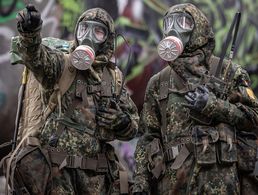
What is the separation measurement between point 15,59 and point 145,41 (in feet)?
12.8

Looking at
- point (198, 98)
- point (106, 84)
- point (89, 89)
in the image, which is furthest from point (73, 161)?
point (198, 98)

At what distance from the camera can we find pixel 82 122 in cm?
530

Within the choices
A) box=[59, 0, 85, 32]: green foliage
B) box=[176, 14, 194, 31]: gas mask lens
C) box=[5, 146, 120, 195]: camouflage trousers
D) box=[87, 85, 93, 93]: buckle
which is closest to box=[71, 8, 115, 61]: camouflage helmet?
box=[87, 85, 93, 93]: buckle

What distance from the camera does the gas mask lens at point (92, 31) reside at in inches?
213

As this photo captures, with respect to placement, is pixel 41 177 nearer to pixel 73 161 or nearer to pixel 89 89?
pixel 73 161

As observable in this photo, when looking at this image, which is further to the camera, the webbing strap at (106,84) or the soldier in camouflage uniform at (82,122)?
the webbing strap at (106,84)

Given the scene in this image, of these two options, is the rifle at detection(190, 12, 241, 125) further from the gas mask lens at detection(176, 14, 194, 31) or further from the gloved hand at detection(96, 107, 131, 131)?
Result: the gloved hand at detection(96, 107, 131, 131)

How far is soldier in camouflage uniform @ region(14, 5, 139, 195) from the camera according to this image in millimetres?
5164

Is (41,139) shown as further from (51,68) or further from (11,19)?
(11,19)

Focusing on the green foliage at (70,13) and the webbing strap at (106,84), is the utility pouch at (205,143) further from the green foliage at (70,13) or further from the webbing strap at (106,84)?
the green foliage at (70,13)

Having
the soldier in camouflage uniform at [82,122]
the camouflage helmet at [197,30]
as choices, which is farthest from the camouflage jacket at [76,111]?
the camouflage helmet at [197,30]

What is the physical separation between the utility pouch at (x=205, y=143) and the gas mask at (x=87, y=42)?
0.90 metres

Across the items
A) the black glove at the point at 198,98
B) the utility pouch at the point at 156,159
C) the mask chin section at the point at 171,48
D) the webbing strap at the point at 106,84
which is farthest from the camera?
the webbing strap at the point at 106,84

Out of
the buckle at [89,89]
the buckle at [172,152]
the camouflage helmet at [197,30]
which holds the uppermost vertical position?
the camouflage helmet at [197,30]
